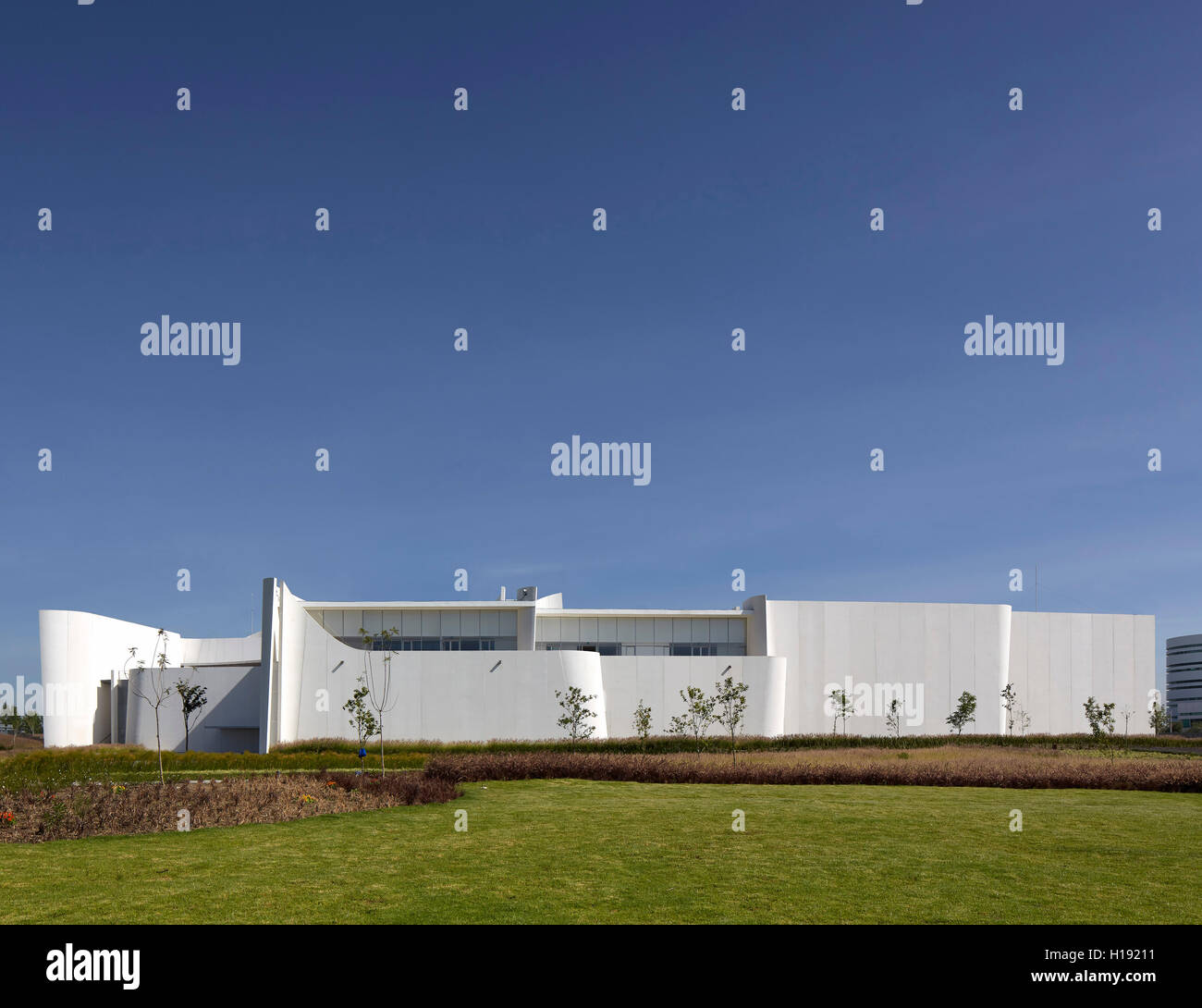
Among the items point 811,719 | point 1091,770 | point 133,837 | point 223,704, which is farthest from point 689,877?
point 811,719

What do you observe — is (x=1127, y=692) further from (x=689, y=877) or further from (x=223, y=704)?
(x=689, y=877)

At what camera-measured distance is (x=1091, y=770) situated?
27.6 meters

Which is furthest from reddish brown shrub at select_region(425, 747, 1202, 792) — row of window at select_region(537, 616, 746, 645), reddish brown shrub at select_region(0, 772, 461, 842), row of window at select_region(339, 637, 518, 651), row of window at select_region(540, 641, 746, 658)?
row of window at select_region(537, 616, 746, 645)

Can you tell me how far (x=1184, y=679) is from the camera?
550 ft

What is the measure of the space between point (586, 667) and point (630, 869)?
36.5m

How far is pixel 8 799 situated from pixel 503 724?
3033 centimetres

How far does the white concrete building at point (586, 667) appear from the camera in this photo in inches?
1853

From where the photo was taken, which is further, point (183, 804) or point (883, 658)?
point (883, 658)

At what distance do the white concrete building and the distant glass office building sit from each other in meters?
122

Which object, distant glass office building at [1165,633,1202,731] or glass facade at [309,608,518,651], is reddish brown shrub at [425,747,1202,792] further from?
distant glass office building at [1165,633,1202,731]

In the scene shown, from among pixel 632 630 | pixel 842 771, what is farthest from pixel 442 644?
pixel 842 771

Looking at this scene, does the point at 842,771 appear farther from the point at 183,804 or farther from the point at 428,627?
the point at 428,627

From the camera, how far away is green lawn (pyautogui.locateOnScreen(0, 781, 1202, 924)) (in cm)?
978

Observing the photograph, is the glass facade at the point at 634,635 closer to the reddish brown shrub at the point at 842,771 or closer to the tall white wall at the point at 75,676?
the tall white wall at the point at 75,676
